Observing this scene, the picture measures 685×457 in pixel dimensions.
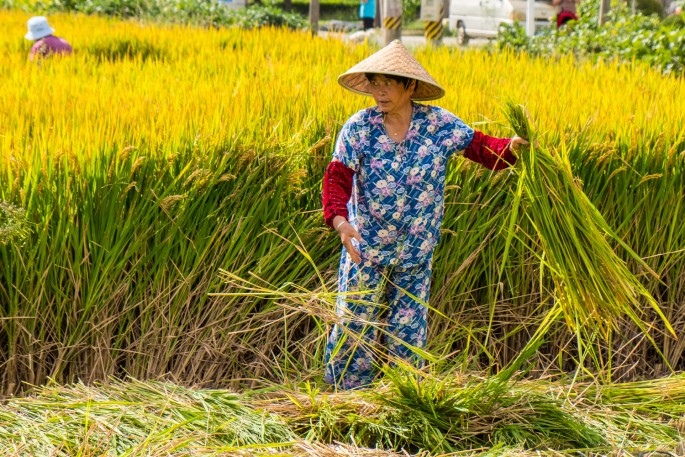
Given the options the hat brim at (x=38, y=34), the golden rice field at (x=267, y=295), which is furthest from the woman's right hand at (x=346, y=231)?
the hat brim at (x=38, y=34)

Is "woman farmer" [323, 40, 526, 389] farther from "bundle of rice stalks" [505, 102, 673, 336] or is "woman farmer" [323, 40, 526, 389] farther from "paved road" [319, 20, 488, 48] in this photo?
"paved road" [319, 20, 488, 48]

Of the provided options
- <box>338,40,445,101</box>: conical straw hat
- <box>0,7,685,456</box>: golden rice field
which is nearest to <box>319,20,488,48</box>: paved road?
<box>0,7,685,456</box>: golden rice field

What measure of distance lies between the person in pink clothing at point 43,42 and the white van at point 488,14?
12732 millimetres

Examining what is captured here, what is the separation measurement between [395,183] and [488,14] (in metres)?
17.9

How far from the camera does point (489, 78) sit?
224 inches

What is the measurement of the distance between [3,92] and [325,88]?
160 centimetres

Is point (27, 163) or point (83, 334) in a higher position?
point (27, 163)

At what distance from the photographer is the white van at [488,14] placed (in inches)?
784

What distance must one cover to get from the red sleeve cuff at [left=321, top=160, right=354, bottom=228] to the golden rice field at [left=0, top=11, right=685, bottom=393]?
0.25 metres

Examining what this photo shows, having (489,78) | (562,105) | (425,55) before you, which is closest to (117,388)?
(562,105)

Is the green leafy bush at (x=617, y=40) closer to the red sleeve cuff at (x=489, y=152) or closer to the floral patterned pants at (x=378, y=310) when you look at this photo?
the red sleeve cuff at (x=489, y=152)

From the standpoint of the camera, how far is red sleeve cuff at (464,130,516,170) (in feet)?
10.3

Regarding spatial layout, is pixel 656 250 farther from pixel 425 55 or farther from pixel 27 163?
pixel 425 55

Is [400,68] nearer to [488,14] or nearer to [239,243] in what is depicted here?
[239,243]
